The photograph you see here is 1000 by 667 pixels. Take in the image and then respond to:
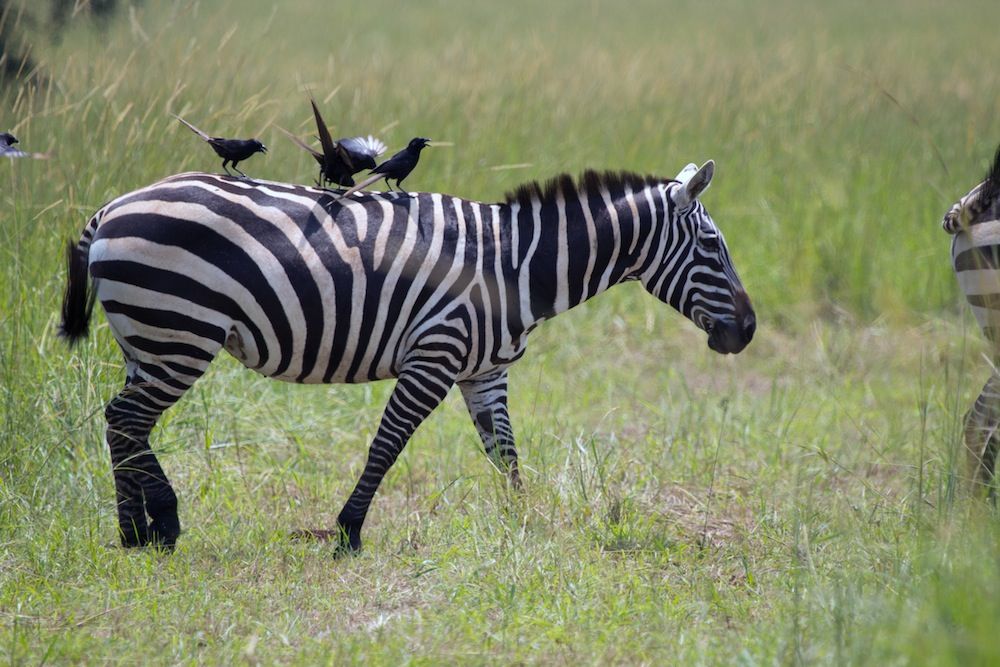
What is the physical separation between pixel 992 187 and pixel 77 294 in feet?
12.9

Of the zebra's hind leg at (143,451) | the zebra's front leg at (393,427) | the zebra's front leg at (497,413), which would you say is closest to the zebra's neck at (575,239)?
the zebra's front leg at (497,413)

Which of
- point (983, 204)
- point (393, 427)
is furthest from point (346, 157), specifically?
point (983, 204)

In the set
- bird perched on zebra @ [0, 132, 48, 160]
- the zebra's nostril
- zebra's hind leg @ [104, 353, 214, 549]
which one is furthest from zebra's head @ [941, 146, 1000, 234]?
bird perched on zebra @ [0, 132, 48, 160]

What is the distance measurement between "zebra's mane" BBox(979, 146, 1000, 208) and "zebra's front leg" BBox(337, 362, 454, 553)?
8.14 feet

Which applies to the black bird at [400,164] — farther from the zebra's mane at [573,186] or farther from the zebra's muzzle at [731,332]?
the zebra's muzzle at [731,332]

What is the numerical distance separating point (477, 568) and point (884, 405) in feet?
12.5

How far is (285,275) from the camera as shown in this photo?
4480mm

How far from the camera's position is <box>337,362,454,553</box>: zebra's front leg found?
4637mm

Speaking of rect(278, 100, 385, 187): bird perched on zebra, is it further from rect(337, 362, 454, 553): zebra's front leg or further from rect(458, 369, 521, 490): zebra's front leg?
rect(458, 369, 521, 490): zebra's front leg

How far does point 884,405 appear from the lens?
718 cm

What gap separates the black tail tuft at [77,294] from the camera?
457cm

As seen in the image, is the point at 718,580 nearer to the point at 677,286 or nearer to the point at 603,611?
the point at 603,611

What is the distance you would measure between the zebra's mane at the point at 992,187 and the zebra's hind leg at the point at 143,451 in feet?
11.2

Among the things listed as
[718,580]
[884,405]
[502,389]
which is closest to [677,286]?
[502,389]
